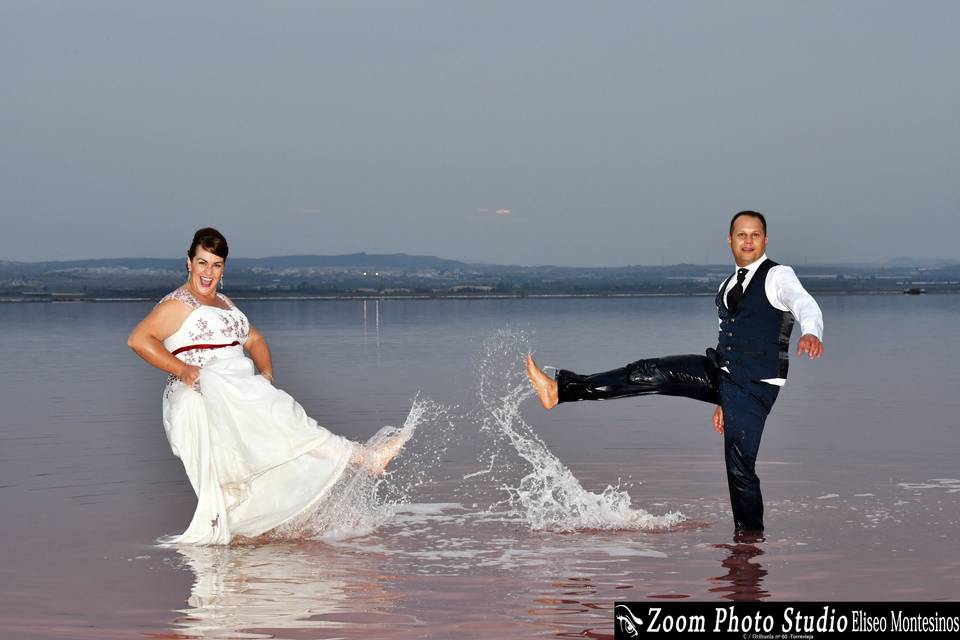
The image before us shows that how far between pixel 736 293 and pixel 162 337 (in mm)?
3549

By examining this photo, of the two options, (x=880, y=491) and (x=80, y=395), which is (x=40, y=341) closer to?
(x=80, y=395)

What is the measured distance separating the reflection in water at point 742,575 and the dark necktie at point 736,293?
143 centimetres

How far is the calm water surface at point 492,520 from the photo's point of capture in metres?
6.71

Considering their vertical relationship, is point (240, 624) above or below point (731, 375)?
below

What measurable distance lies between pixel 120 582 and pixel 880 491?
5523mm

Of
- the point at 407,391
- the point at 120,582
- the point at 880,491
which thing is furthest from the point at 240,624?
the point at 407,391

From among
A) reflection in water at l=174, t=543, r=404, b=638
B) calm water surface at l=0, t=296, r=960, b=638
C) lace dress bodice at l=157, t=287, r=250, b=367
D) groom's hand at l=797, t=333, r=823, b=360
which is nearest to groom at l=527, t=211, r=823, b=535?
groom's hand at l=797, t=333, r=823, b=360

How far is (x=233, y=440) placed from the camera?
854 cm

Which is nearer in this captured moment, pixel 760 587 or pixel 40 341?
pixel 760 587

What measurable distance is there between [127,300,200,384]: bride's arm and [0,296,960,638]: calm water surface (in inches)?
43.2

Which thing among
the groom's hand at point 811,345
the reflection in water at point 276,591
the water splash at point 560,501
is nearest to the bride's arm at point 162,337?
the reflection in water at point 276,591

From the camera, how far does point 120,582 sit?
730cm

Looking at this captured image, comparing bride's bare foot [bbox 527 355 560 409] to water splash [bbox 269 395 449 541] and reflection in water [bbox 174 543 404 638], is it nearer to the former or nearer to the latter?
water splash [bbox 269 395 449 541]

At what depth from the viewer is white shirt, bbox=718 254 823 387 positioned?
7723mm
